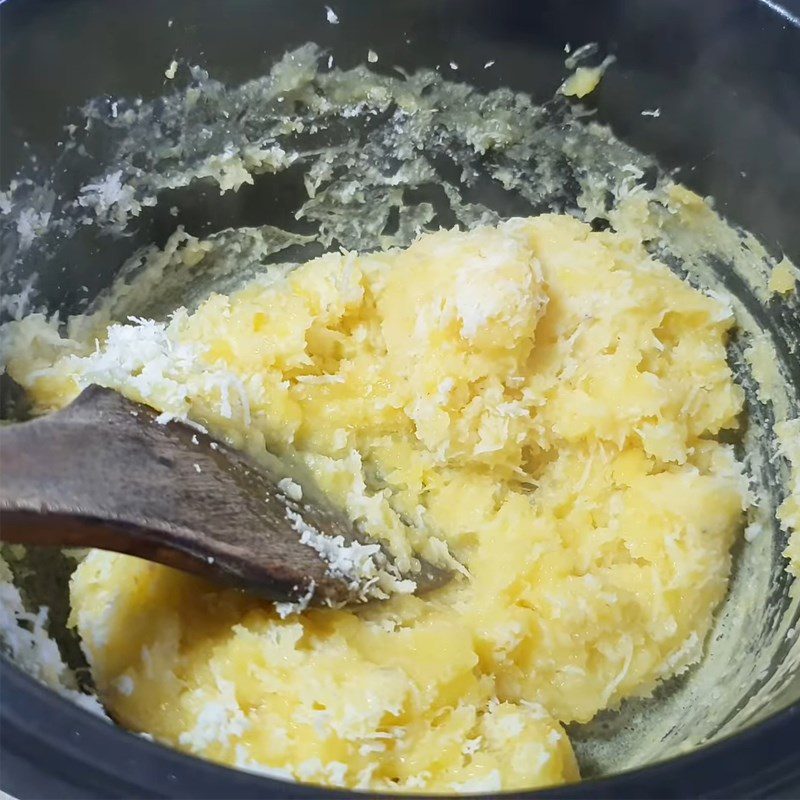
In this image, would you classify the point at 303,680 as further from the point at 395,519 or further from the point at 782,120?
the point at 782,120

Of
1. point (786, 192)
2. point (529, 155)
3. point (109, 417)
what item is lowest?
point (109, 417)

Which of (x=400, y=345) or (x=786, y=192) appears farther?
(x=400, y=345)

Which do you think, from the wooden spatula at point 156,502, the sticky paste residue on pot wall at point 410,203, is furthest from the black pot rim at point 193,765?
the sticky paste residue on pot wall at point 410,203

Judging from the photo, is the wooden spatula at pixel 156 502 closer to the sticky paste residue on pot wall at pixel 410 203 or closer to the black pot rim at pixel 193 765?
the black pot rim at pixel 193 765

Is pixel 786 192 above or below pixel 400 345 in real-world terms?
above

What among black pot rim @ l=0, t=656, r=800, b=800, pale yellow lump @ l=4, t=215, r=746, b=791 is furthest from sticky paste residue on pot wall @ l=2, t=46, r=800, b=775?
black pot rim @ l=0, t=656, r=800, b=800

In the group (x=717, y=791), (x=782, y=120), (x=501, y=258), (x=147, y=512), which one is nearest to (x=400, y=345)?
(x=501, y=258)

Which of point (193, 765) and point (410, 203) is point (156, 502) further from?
point (410, 203)
